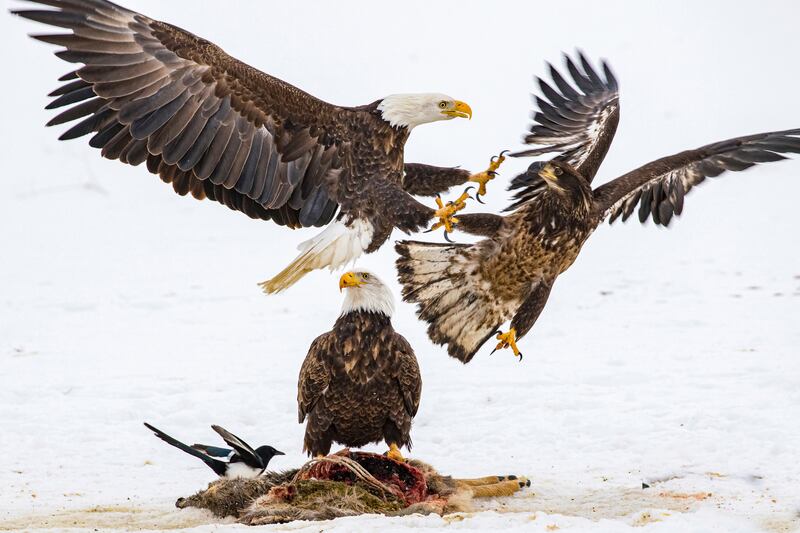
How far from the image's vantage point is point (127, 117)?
4.97m

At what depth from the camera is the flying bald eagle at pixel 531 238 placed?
17.9 ft

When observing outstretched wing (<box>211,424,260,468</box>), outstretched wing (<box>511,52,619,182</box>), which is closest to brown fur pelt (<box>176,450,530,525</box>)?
outstretched wing (<box>211,424,260,468</box>)

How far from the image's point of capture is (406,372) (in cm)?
517

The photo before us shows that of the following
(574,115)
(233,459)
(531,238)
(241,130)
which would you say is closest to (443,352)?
(574,115)

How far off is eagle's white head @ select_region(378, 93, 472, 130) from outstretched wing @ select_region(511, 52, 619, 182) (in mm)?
827

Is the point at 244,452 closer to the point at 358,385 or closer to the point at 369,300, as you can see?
the point at 358,385

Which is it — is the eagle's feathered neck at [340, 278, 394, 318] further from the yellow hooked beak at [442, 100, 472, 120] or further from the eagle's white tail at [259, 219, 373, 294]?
the yellow hooked beak at [442, 100, 472, 120]

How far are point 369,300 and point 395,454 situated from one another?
74 centimetres

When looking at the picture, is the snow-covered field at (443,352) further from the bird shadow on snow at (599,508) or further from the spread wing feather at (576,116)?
the spread wing feather at (576,116)

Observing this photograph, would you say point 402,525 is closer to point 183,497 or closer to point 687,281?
point 183,497

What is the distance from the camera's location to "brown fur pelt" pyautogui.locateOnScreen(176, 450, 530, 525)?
4.47 meters

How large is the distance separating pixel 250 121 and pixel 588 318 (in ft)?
14.7

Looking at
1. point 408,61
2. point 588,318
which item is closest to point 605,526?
point 588,318

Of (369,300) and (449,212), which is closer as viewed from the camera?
(449,212)
